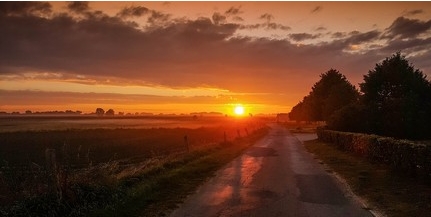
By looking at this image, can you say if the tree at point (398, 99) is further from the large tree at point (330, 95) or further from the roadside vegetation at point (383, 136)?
the large tree at point (330, 95)

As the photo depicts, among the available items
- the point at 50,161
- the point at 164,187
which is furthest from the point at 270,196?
the point at 50,161

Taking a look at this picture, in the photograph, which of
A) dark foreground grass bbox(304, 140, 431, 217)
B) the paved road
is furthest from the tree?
the paved road

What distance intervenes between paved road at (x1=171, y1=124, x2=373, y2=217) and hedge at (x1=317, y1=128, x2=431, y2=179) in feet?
12.3

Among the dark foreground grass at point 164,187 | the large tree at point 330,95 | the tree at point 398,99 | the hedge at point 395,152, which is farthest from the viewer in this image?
the large tree at point 330,95

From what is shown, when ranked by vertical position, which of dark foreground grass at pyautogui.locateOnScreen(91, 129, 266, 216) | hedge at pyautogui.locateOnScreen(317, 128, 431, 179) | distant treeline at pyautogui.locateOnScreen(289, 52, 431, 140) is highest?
distant treeline at pyautogui.locateOnScreen(289, 52, 431, 140)

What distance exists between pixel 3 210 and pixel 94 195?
9.60 ft

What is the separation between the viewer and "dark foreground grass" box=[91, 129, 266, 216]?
12.1 metres

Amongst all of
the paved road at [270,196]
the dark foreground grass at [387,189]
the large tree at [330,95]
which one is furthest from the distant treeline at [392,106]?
the paved road at [270,196]

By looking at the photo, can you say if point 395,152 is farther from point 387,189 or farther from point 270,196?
point 270,196

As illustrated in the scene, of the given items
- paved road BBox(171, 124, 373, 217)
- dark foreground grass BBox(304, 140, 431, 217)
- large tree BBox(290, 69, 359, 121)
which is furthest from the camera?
large tree BBox(290, 69, 359, 121)

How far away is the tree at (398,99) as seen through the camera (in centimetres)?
4097

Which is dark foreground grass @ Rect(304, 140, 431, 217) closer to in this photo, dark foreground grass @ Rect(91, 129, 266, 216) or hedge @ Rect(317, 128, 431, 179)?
hedge @ Rect(317, 128, 431, 179)

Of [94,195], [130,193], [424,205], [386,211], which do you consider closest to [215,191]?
[130,193]

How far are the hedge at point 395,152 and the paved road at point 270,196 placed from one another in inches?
148
